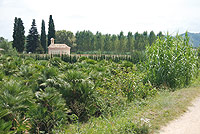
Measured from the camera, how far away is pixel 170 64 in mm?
7117

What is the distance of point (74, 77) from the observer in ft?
20.3

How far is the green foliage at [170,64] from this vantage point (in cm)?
716

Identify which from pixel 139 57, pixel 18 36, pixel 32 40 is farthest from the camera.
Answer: pixel 32 40

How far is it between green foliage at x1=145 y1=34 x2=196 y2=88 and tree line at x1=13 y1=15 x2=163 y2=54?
31614 millimetres

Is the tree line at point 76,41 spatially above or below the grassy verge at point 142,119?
above

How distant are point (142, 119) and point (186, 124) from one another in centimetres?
85

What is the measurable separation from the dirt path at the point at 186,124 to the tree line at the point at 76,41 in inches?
1361

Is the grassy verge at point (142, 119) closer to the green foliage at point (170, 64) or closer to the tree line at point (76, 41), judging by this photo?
the green foliage at point (170, 64)

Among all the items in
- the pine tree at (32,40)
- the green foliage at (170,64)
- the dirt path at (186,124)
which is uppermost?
the pine tree at (32,40)

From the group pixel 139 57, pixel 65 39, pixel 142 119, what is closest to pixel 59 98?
pixel 142 119

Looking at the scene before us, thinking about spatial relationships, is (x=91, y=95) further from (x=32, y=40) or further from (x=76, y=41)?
(x=76, y=41)

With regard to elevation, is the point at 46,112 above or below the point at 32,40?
below

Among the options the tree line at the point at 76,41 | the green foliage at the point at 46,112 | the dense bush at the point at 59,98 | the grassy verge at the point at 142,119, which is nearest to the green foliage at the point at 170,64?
the dense bush at the point at 59,98

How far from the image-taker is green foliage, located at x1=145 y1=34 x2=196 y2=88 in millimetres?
7156
